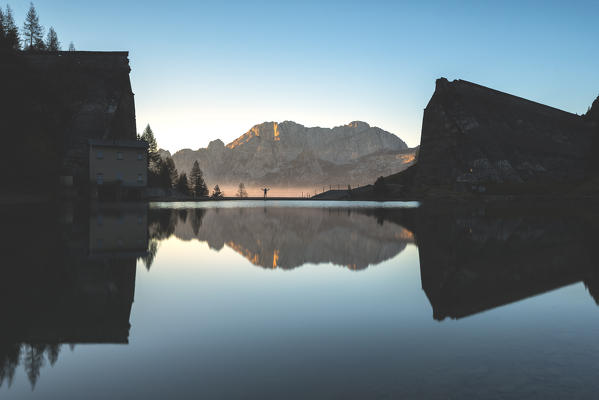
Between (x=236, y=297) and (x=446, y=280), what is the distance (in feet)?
16.3

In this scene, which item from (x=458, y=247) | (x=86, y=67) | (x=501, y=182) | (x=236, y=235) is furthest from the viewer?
(x=501, y=182)

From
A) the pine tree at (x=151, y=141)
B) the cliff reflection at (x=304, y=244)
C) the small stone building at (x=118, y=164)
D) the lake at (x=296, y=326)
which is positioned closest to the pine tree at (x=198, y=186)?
the pine tree at (x=151, y=141)

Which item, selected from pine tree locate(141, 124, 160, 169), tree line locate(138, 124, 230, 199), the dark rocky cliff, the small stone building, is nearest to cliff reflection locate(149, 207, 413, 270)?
the dark rocky cliff

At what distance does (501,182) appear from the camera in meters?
99.0

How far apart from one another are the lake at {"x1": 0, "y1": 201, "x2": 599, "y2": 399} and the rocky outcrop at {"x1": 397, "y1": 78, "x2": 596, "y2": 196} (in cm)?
8944

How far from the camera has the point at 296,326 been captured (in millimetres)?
6070

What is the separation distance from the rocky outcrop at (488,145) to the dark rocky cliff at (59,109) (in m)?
79.0

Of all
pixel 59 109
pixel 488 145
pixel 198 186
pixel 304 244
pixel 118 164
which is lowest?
pixel 304 244

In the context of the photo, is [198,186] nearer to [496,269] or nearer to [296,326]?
[496,269]

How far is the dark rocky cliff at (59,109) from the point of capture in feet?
147

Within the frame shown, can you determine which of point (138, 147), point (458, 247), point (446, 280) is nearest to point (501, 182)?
point (138, 147)

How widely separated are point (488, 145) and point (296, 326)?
11542 centimetres

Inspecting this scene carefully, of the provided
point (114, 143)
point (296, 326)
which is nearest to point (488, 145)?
point (114, 143)

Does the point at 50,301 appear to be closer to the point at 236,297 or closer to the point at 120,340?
the point at 120,340
